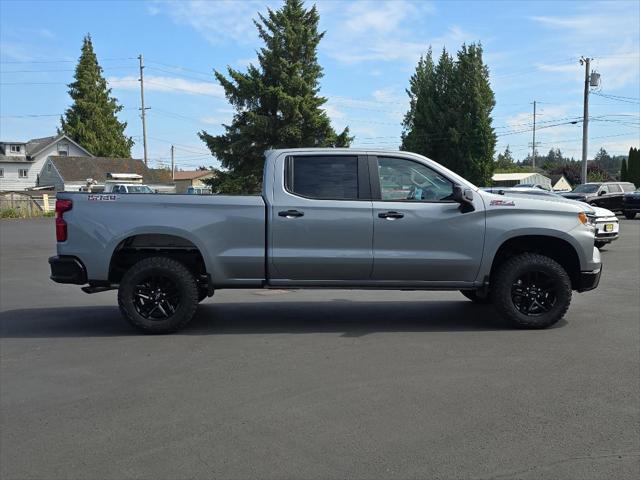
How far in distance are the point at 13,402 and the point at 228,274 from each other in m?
2.59

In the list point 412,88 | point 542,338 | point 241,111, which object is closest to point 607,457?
point 542,338

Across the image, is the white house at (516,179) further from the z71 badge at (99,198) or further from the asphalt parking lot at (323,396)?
the z71 badge at (99,198)

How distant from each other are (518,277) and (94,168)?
206 ft

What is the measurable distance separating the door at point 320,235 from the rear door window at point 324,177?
2 centimetres

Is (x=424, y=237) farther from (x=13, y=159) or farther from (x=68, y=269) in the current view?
(x=13, y=159)

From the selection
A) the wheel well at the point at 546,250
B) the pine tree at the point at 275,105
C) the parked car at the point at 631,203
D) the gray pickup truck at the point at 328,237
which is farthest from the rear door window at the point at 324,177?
the pine tree at the point at 275,105

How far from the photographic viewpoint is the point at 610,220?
580 inches

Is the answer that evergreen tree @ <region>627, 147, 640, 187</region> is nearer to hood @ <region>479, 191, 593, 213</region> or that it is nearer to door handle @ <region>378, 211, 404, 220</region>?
hood @ <region>479, 191, 593, 213</region>

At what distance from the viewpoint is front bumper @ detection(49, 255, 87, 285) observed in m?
6.74

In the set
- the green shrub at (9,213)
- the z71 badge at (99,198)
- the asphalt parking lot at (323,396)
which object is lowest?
the asphalt parking lot at (323,396)

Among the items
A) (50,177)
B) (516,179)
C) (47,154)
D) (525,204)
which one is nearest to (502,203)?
(525,204)

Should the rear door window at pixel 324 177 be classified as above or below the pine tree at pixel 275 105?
below

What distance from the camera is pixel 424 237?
22.3 feet

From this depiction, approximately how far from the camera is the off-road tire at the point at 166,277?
675cm
